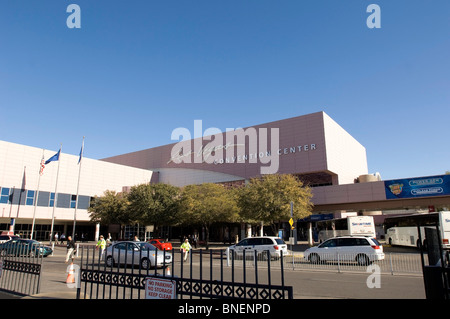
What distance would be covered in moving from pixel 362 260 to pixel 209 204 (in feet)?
69.9

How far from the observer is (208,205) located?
124ft

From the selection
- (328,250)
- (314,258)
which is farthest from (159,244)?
(328,250)

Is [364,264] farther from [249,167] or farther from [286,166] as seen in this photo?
[249,167]

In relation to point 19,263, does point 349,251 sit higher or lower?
lower

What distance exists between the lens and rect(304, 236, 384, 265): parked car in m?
18.9

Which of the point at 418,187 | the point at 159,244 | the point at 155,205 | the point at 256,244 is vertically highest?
the point at 418,187

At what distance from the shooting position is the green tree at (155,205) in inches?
1781

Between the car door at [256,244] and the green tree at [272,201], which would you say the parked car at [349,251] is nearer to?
the car door at [256,244]

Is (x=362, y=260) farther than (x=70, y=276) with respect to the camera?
Yes

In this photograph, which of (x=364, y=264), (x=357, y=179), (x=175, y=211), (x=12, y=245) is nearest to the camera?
(x=12, y=245)

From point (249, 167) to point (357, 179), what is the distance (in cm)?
2209

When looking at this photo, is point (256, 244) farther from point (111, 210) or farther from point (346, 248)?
point (111, 210)

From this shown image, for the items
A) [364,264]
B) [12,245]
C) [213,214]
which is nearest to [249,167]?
[213,214]
